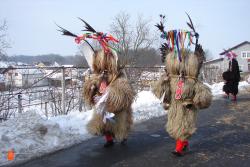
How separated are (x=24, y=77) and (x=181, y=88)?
5.09m

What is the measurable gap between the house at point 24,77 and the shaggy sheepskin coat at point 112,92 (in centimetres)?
329

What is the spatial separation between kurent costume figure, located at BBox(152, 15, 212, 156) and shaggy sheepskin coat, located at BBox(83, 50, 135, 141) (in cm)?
61

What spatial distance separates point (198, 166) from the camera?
19.5ft

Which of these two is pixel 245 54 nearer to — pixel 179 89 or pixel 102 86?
pixel 179 89

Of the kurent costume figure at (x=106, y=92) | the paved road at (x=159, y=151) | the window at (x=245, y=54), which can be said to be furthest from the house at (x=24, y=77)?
the window at (x=245, y=54)

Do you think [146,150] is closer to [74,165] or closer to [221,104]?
[74,165]

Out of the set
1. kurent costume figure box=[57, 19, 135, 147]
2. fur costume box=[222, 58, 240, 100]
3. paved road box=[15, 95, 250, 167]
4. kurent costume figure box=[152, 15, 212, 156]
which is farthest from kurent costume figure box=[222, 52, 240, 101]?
kurent costume figure box=[57, 19, 135, 147]

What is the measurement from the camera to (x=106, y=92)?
6.56m

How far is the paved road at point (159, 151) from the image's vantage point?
6078 mm

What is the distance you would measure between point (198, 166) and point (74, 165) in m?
2.01

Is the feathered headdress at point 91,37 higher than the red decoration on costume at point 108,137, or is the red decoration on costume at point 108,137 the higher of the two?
the feathered headdress at point 91,37

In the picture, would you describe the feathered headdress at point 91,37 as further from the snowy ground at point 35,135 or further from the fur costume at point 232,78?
the fur costume at point 232,78

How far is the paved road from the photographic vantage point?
608 centimetres

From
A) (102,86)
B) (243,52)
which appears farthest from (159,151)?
(243,52)
